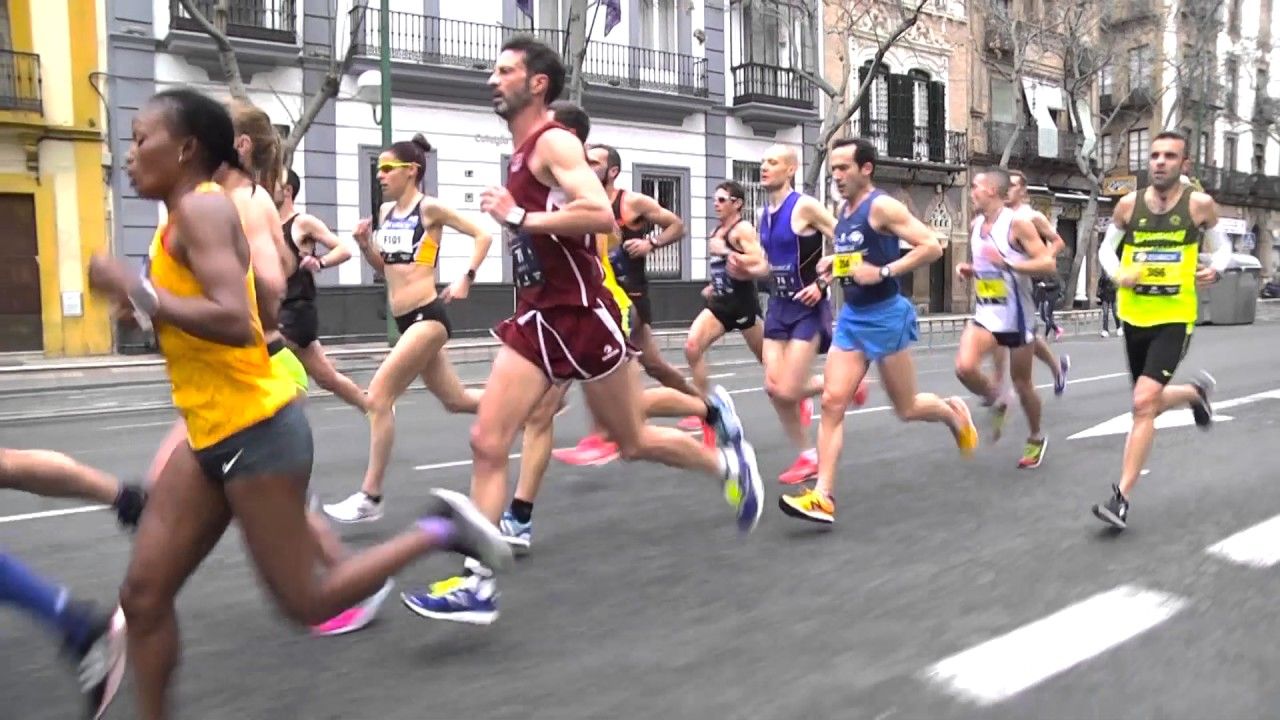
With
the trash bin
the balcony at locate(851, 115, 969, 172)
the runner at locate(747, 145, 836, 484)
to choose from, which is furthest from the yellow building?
the trash bin

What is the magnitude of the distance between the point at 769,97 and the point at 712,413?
2280 cm

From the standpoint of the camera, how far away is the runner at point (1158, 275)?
17.8 ft

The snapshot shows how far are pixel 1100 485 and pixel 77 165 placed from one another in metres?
18.0

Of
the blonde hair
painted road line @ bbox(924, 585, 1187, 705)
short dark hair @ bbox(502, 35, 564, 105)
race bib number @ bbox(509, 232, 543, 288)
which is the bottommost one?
painted road line @ bbox(924, 585, 1187, 705)

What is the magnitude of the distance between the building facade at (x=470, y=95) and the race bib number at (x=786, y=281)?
46.9 feet

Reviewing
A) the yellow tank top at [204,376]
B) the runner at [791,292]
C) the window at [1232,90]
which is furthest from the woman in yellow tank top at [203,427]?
the window at [1232,90]

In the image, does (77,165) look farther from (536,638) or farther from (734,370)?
(536,638)

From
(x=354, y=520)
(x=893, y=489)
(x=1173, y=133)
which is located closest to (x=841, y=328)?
(x=893, y=489)

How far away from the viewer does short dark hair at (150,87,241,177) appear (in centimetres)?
264

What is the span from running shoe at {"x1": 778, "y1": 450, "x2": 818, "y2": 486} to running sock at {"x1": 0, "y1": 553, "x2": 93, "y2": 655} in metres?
4.35

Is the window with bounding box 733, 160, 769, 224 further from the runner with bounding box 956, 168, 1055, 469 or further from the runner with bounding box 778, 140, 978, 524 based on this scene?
the runner with bounding box 778, 140, 978, 524

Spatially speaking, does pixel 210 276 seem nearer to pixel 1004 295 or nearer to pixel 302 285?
pixel 302 285

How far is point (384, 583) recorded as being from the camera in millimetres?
3037

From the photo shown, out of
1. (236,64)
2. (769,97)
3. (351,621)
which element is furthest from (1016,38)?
(351,621)
